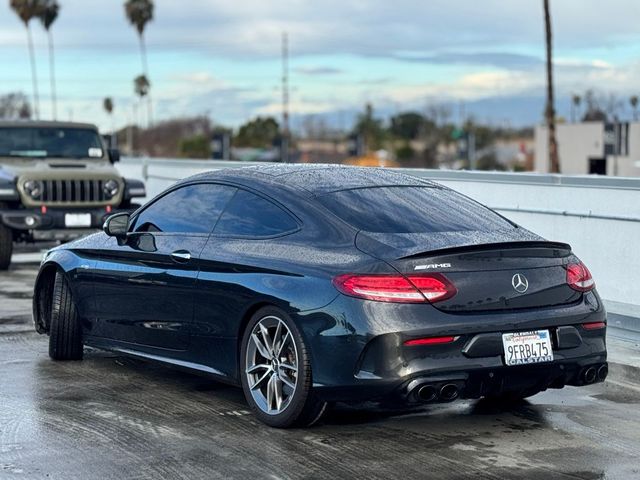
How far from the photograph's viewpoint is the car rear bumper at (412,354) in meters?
6.66

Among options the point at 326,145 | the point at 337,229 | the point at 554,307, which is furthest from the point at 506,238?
the point at 326,145

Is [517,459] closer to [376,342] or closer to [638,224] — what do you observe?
[376,342]

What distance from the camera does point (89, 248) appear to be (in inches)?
361

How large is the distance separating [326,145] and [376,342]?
18042 cm

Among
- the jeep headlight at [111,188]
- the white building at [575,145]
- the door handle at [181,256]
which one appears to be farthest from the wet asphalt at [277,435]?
the white building at [575,145]

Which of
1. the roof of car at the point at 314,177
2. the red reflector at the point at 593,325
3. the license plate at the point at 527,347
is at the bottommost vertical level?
the license plate at the point at 527,347

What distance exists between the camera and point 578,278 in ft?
23.9

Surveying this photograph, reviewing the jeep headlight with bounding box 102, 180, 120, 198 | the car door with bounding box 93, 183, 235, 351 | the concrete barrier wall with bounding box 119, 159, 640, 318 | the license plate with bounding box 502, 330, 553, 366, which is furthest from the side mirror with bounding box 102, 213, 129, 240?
the jeep headlight with bounding box 102, 180, 120, 198

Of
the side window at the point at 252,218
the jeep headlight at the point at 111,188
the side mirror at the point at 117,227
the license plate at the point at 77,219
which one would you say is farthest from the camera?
the jeep headlight at the point at 111,188

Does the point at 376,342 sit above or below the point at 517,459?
above

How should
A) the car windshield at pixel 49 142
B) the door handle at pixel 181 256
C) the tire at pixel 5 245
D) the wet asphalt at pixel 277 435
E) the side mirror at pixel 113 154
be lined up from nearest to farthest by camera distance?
1. the wet asphalt at pixel 277 435
2. the door handle at pixel 181 256
3. the tire at pixel 5 245
4. the car windshield at pixel 49 142
5. the side mirror at pixel 113 154

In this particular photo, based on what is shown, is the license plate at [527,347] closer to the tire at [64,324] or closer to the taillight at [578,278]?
the taillight at [578,278]

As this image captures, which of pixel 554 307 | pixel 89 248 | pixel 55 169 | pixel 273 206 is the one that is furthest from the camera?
pixel 55 169

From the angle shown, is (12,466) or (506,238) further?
(506,238)
